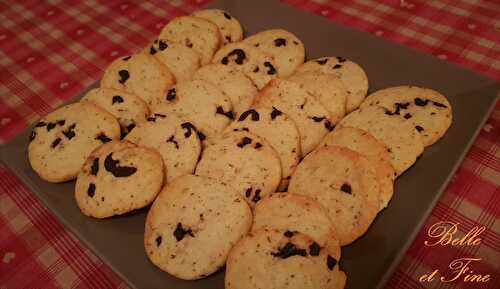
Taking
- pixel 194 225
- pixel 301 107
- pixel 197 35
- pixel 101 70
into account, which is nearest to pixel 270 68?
pixel 301 107

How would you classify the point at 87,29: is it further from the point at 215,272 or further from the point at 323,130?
the point at 215,272

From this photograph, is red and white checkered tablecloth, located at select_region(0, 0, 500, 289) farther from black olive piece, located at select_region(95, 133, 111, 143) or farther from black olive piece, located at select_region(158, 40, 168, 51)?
black olive piece, located at select_region(158, 40, 168, 51)

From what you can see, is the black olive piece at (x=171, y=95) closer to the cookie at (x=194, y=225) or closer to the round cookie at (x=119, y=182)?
the round cookie at (x=119, y=182)

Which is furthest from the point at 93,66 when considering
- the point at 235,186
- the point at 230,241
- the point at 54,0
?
the point at 230,241

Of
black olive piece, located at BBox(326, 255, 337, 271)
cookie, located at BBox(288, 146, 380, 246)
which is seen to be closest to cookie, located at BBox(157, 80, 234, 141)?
cookie, located at BBox(288, 146, 380, 246)

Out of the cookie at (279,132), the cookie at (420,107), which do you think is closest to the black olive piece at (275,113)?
the cookie at (279,132)

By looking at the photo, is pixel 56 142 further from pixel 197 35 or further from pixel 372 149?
pixel 372 149
